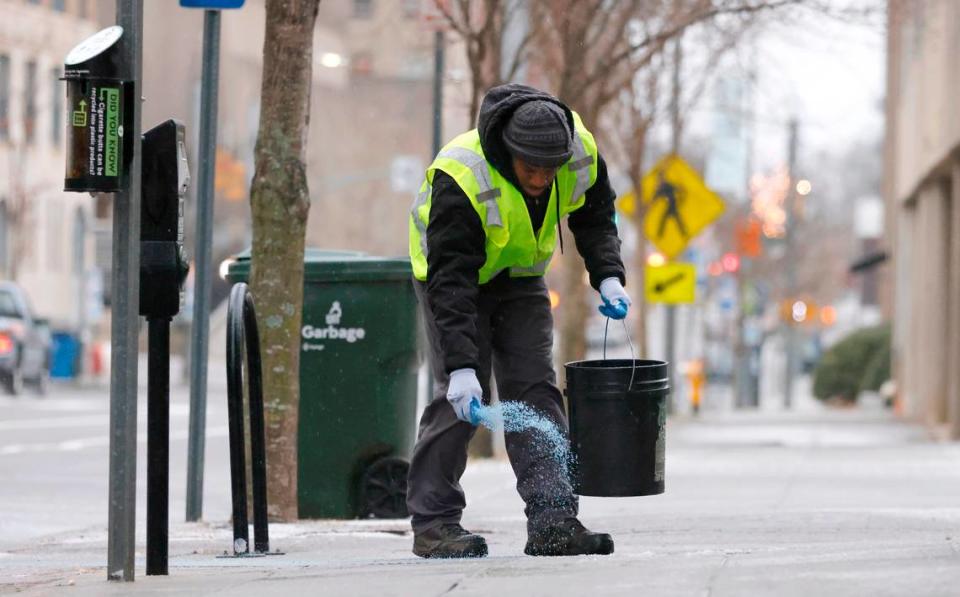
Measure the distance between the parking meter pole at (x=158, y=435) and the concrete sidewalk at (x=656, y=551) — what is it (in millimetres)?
166

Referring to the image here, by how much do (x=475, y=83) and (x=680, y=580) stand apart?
10.4 metres

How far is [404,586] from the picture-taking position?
557cm

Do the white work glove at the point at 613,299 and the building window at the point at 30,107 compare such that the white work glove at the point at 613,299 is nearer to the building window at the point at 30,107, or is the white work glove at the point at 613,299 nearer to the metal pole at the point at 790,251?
the building window at the point at 30,107

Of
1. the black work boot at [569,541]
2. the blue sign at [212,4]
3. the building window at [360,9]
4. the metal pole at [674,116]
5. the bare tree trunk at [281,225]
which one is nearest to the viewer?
the black work boot at [569,541]

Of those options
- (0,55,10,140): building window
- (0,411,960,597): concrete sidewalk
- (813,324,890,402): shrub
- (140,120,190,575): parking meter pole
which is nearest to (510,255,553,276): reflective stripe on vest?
(0,411,960,597): concrete sidewalk

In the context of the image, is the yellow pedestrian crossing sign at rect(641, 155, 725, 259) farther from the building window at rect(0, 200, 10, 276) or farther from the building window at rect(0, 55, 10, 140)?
the building window at rect(0, 200, 10, 276)

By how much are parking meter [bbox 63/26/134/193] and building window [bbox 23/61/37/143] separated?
37985 mm

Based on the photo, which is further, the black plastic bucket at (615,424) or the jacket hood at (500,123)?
the black plastic bucket at (615,424)

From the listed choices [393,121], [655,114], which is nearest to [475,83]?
[655,114]

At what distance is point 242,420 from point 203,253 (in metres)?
2.39

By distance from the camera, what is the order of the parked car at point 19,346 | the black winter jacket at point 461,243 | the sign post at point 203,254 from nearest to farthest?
the black winter jacket at point 461,243 < the sign post at point 203,254 < the parked car at point 19,346

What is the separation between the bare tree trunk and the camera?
849cm

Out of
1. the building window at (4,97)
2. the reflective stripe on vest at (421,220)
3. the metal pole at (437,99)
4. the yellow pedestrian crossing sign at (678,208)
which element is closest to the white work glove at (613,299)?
the reflective stripe on vest at (421,220)

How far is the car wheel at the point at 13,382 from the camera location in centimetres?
2955
